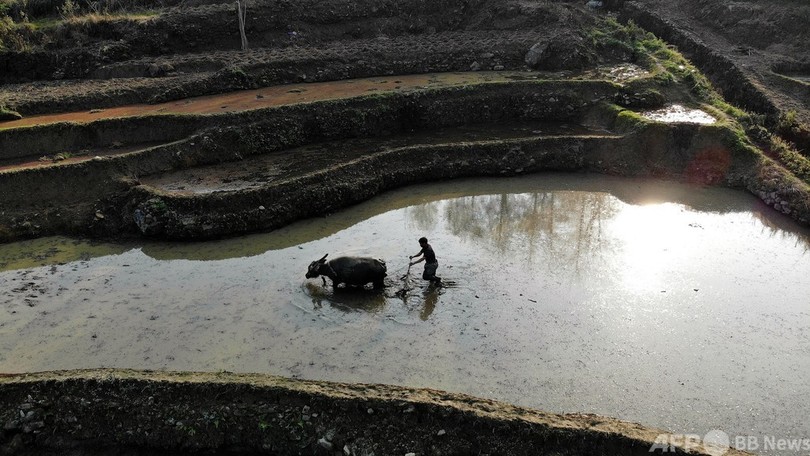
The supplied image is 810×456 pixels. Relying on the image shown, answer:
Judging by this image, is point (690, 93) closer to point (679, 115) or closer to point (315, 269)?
point (679, 115)

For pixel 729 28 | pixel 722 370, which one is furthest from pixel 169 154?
pixel 729 28

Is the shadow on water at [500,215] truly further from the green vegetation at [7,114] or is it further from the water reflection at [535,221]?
the green vegetation at [7,114]

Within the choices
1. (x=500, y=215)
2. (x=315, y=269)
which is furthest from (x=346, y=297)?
(x=500, y=215)

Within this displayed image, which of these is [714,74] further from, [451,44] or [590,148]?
[451,44]

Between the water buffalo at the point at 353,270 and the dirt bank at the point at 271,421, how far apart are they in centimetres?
276

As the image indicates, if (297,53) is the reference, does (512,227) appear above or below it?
below

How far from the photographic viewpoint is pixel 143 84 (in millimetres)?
20266

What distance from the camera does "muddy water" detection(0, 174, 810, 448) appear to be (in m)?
8.39

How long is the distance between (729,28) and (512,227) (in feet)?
66.6

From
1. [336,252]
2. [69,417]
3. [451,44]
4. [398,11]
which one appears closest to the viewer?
[69,417]

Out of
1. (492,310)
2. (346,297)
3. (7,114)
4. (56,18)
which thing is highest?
(56,18)

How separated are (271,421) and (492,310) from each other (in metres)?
4.53

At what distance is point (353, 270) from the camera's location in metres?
10.4

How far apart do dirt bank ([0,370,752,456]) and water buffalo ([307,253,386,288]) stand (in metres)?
2.76
